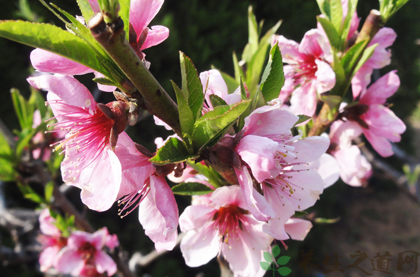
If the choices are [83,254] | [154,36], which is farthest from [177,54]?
[154,36]

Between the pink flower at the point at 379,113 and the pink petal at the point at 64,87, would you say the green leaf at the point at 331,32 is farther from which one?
the pink petal at the point at 64,87

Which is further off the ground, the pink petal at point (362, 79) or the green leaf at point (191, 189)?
the pink petal at point (362, 79)

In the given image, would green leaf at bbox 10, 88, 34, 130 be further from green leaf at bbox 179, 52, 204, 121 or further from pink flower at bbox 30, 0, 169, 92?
green leaf at bbox 179, 52, 204, 121

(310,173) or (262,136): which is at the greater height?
(262,136)

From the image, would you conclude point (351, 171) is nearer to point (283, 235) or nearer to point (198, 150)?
point (283, 235)

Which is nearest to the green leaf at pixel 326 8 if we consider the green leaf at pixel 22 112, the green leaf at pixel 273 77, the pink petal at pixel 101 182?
the green leaf at pixel 273 77

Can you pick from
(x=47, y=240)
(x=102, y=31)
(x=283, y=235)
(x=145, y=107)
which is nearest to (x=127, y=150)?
(x=145, y=107)
